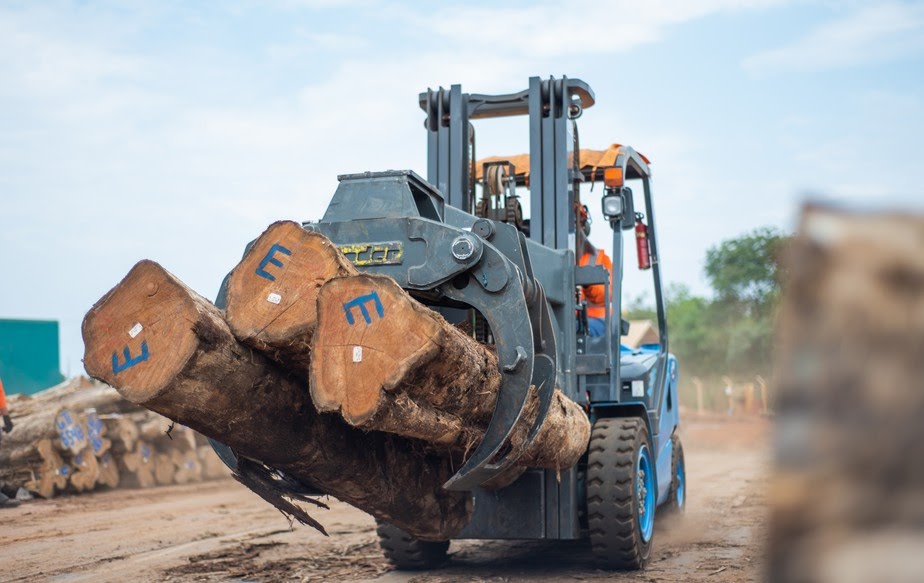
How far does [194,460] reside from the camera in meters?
16.4

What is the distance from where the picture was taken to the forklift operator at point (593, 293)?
317 inches

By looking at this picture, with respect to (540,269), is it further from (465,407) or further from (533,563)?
(533,563)

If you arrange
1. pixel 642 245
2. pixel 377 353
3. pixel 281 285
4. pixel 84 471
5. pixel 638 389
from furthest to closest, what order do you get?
Answer: pixel 84 471 < pixel 642 245 < pixel 638 389 < pixel 281 285 < pixel 377 353

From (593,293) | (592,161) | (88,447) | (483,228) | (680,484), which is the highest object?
(592,161)

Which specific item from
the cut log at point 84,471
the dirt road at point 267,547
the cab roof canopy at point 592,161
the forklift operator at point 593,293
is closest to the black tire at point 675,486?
the dirt road at point 267,547

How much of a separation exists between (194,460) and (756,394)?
960 inches

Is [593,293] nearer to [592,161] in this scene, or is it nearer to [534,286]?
[592,161]

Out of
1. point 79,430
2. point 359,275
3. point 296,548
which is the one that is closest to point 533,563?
point 296,548

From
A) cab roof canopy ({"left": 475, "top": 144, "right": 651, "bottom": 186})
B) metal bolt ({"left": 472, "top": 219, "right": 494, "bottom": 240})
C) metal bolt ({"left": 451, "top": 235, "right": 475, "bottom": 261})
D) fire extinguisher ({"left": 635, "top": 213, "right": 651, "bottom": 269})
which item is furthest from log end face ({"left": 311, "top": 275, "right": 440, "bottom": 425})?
fire extinguisher ({"left": 635, "top": 213, "right": 651, "bottom": 269})

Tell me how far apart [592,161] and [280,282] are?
13.1 feet

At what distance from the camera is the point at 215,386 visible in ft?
16.4

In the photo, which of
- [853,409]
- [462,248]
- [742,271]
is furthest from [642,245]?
[742,271]

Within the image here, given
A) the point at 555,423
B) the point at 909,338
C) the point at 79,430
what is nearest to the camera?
the point at 909,338

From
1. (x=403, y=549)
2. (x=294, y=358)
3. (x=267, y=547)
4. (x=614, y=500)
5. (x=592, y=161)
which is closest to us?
(x=294, y=358)
